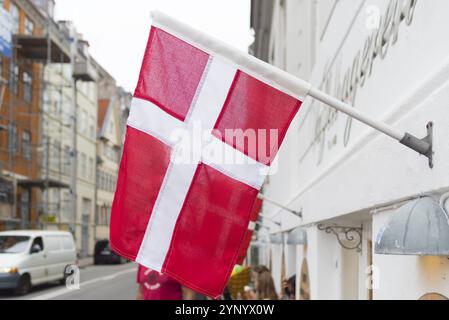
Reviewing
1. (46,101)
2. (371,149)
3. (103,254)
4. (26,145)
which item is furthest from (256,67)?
(103,254)

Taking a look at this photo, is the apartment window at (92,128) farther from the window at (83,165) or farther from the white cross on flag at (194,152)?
the white cross on flag at (194,152)

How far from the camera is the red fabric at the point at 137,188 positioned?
8.44 ft

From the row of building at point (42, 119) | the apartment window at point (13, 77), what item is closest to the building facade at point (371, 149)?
the row of building at point (42, 119)

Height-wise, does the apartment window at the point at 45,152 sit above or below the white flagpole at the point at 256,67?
above

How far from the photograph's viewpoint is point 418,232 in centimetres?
202

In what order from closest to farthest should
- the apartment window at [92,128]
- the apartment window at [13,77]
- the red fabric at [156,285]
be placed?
the red fabric at [156,285] < the apartment window at [13,77] < the apartment window at [92,128]

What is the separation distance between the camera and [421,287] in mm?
2453

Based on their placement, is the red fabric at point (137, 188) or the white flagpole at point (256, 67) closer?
the white flagpole at point (256, 67)

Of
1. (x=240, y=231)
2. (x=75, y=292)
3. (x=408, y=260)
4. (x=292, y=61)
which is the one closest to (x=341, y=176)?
(x=408, y=260)

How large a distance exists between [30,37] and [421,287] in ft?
87.0

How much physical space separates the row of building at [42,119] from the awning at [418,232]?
2375cm

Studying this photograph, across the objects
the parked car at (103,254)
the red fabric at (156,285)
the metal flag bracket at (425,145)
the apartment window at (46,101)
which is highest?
the apartment window at (46,101)

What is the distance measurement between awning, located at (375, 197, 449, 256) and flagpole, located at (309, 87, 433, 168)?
0.19m

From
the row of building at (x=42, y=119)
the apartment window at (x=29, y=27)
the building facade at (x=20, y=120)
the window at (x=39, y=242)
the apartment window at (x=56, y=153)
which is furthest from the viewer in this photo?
the apartment window at (x=56, y=153)
